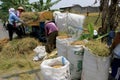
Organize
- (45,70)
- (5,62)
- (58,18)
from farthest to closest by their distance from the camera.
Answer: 1. (58,18)
2. (5,62)
3. (45,70)

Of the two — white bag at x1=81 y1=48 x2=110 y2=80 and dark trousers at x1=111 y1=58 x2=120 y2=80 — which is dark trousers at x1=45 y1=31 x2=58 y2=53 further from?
dark trousers at x1=111 y1=58 x2=120 y2=80

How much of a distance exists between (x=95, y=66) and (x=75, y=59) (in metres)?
0.75

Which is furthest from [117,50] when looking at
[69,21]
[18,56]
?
[18,56]

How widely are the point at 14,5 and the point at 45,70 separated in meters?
17.8

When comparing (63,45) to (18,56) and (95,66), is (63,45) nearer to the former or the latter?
(95,66)

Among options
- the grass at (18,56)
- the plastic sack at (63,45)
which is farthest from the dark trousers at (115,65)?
the grass at (18,56)

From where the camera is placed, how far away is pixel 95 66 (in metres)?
5.38

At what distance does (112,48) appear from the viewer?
18.6 ft

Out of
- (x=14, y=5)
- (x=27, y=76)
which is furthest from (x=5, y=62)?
(x=14, y=5)

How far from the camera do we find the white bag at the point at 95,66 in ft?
17.4

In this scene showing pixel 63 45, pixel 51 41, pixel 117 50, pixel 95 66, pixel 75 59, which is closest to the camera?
pixel 95 66

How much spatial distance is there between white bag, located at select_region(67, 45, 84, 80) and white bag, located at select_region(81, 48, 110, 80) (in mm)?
314

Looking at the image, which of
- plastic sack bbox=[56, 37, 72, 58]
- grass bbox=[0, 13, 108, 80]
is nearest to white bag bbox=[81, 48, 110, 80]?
plastic sack bbox=[56, 37, 72, 58]

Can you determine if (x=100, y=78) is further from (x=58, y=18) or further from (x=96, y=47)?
(x=58, y=18)
